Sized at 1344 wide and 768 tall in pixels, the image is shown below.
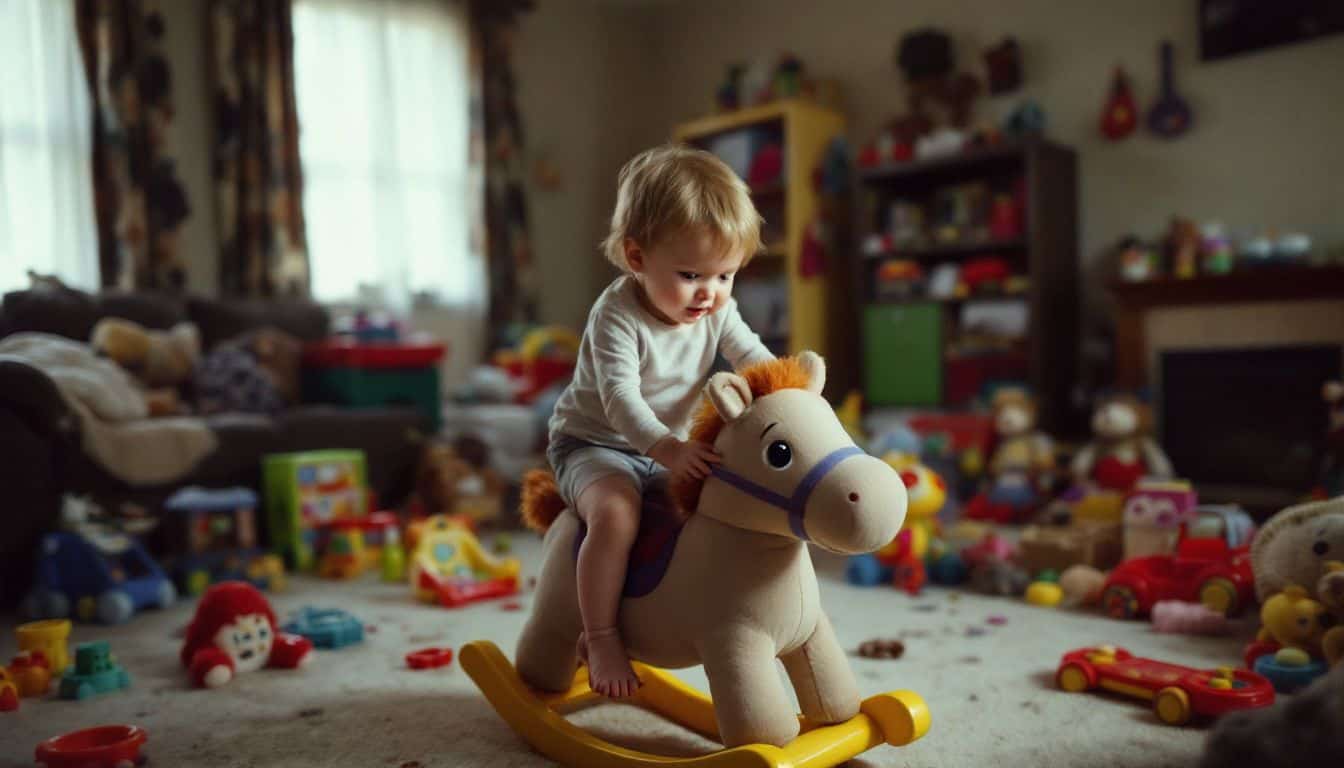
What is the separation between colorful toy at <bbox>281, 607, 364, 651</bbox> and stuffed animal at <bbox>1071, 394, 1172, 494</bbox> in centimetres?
257

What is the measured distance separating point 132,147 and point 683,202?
360 centimetres

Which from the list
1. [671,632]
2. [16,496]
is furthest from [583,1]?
[671,632]

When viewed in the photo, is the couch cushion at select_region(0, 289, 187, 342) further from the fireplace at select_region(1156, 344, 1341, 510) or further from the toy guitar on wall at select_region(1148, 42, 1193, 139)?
the toy guitar on wall at select_region(1148, 42, 1193, 139)

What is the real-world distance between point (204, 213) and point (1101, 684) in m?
4.08

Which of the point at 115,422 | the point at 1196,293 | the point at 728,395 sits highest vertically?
the point at 1196,293

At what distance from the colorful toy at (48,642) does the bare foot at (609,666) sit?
1245mm

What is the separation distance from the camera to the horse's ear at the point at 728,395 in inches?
50.6

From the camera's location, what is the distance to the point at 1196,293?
353 cm

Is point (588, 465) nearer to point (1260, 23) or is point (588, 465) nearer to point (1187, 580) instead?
point (1187, 580)

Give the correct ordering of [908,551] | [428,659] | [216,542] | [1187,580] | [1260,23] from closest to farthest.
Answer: [428,659], [1187,580], [908,551], [216,542], [1260,23]

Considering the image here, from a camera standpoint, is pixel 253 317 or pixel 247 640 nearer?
pixel 247 640

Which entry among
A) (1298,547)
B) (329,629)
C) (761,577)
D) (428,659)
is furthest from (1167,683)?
(329,629)

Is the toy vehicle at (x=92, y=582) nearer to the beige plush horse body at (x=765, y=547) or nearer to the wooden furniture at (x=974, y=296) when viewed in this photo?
the beige plush horse body at (x=765, y=547)

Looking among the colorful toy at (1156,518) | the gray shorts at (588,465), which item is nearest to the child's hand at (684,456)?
Answer: the gray shorts at (588,465)
